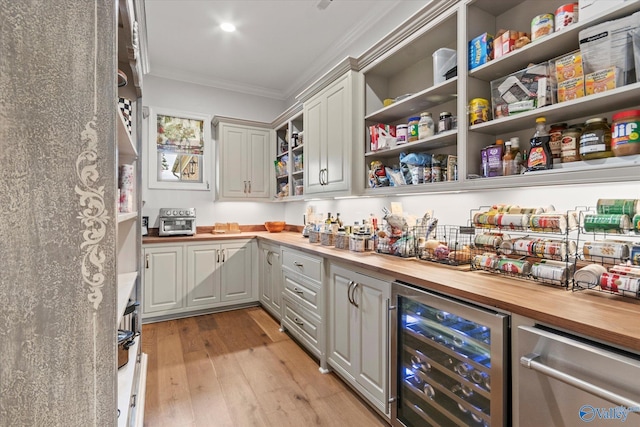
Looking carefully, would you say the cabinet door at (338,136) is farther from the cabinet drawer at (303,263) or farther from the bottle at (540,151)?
the bottle at (540,151)

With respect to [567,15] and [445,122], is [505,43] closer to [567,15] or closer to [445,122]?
[567,15]

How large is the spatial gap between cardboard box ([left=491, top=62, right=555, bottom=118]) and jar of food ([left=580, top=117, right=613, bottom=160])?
0.71 feet

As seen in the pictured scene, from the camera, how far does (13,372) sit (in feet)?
2.22

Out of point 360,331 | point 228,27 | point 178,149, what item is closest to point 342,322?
point 360,331

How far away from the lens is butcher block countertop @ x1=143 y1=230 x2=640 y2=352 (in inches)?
33.4

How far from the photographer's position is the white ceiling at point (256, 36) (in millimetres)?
2602

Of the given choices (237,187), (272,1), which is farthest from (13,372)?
(237,187)

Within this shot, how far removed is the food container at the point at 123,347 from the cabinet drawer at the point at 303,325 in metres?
1.23

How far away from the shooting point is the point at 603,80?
1.20 metres

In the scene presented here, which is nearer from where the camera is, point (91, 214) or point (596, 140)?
point (91, 214)

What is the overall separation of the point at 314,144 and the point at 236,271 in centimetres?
177

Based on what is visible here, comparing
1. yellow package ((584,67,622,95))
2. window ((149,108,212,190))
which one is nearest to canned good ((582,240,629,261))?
yellow package ((584,67,622,95))

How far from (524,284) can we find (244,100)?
4018 mm

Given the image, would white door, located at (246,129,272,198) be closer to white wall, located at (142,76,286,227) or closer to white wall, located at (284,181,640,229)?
white wall, located at (142,76,286,227)
